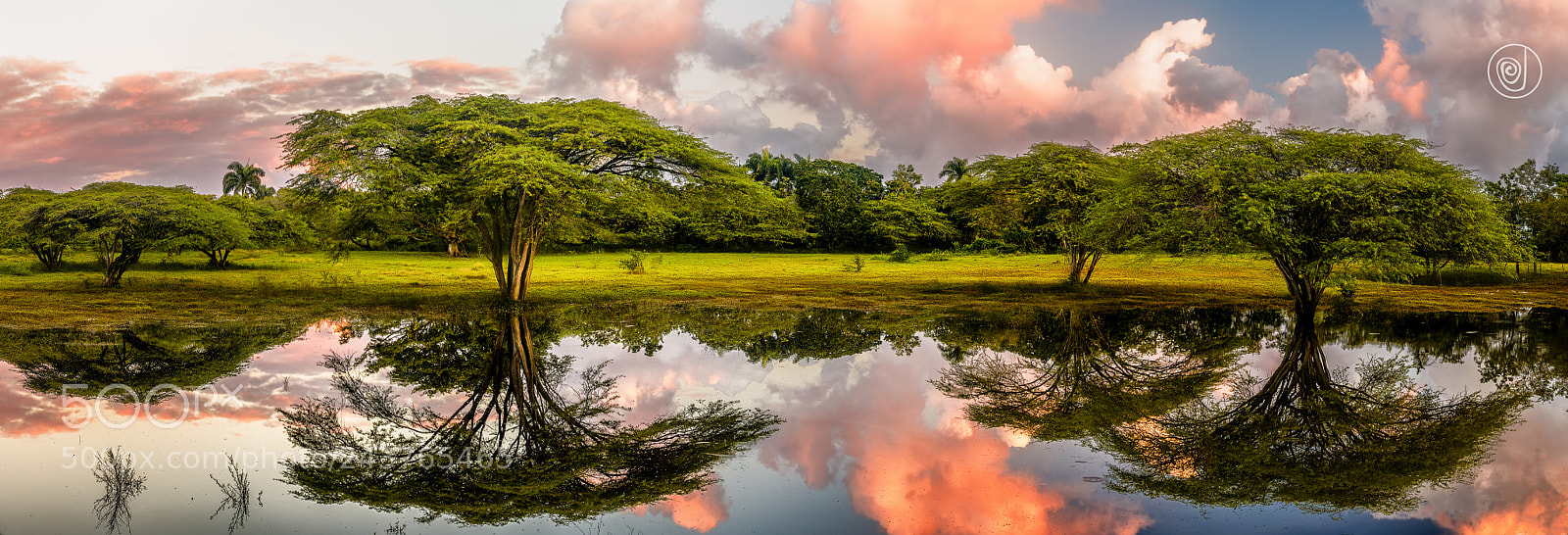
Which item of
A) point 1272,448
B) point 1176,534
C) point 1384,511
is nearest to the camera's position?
point 1176,534

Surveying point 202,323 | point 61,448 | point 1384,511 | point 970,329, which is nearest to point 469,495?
point 61,448

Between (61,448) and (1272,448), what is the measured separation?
1360 centimetres

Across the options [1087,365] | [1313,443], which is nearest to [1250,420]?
[1313,443]

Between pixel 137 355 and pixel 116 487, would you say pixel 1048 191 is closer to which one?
pixel 137 355

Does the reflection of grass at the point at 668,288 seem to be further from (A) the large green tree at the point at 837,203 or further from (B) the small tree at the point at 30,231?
(A) the large green tree at the point at 837,203

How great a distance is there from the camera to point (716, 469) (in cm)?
911

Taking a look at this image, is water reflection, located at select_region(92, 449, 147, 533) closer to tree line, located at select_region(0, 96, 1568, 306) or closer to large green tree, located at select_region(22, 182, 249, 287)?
tree line, located at select_region(0, 96, 1568, 306)

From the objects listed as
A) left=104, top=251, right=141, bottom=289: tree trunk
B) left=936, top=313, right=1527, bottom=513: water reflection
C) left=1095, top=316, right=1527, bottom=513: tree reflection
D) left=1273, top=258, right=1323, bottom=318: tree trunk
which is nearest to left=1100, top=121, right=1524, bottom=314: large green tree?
left=1273, top=258, right=1323, bottom=318: tree trunk

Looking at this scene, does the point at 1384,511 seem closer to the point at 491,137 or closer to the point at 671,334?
the point at 671,334

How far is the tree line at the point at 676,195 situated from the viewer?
21.0 m

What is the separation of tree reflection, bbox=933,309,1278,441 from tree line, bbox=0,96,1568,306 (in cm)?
280

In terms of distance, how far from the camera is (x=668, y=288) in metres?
29.8

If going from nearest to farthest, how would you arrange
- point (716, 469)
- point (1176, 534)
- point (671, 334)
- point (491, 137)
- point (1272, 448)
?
point (1176, 534), point (716, 469), point (1272, 448), point (671, 334), point (491, 137)

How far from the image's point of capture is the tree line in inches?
825
